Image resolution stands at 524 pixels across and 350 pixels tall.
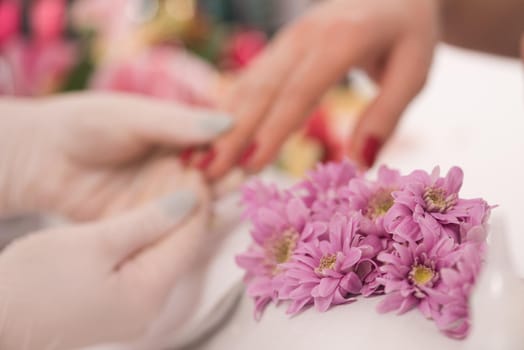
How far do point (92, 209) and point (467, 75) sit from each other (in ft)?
1.12

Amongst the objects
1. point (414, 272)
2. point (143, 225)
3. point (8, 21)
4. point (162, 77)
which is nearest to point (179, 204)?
point (143, 225)

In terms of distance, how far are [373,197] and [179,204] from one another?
0.20 m

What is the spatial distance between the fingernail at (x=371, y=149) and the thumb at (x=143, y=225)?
5.1 inches

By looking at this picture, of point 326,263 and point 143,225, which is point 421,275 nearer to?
point 326,263

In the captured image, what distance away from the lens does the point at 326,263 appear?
1.09 feet

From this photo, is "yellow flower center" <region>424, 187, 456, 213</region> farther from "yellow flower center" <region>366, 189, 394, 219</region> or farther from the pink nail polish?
the pink nail polish

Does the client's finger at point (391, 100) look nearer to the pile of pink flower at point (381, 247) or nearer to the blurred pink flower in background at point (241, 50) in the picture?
the pile of pink flower at point (381, 247)

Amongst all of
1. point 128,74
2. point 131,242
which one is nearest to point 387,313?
point 131,242

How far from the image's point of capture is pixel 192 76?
91 centimetres

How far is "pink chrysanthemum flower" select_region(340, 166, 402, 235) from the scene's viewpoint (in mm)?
331

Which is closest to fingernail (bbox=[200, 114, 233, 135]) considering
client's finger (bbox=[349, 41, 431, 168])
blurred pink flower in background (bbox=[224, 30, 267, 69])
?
client's finger (bbox=[349, 41, 431, 168])

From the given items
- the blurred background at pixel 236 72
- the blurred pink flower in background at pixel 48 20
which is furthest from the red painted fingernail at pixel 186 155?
the blurred pink flower in background at pixel 48 20

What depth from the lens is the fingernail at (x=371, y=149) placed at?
51 centimetres

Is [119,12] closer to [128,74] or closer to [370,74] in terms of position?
[128,74]
